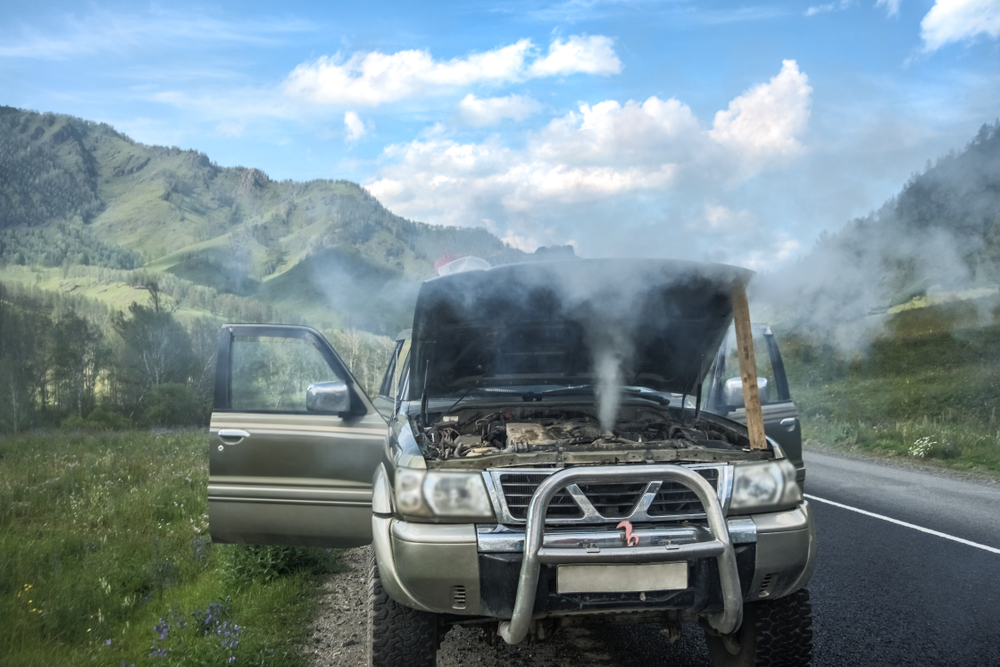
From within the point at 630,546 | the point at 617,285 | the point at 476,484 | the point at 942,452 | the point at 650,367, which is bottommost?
the point at 942,452

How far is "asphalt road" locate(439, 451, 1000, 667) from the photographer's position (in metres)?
3.79

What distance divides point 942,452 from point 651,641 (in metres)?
11.2

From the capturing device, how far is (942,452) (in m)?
13.0

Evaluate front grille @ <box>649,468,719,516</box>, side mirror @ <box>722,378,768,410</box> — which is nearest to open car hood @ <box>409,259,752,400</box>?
side mirror @ <box>722,378,768,410</box>

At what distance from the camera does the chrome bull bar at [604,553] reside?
2668mm

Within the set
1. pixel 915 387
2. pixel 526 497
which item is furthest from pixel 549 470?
pixel 915 387

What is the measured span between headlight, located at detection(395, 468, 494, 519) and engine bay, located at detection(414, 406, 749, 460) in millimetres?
327

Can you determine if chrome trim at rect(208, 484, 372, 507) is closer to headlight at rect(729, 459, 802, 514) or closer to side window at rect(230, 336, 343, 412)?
headlight at rect(729, 459, 802, 514)

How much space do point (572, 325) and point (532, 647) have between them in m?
1.85

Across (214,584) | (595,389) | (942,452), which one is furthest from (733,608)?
(942,452)

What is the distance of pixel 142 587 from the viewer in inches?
207

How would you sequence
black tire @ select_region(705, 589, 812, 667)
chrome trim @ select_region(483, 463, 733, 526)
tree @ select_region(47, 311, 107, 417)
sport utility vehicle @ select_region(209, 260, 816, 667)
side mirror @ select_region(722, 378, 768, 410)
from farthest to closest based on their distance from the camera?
tree @ select_region(47, 311, 107, 417)
side mirror @ select_region(722, 378, 768, 410)
black tire @ select_region(705, 589, 812, 667)
chrome trim @ select_region(483, 463, 733, 526)
sport utility vehicle @ select_region(209, 260, 816, 667)

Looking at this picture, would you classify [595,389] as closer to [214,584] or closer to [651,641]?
[651,641]

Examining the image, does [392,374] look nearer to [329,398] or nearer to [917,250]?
[329,398]
